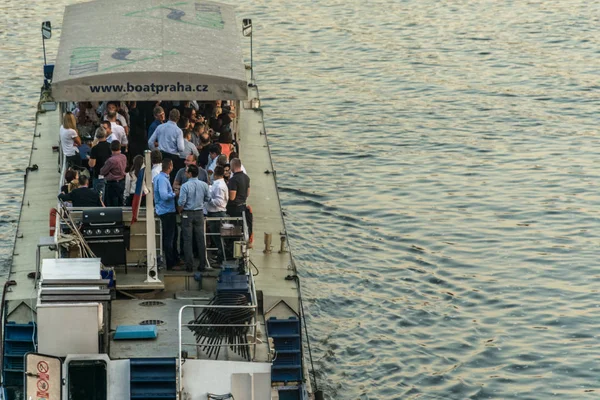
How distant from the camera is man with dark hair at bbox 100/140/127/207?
19.1 meters

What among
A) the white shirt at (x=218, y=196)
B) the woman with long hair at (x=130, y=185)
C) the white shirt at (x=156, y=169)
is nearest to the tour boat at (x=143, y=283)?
the white shirt at (x=218, y=196)

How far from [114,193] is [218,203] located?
7.66 feet

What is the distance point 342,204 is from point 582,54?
13.8m

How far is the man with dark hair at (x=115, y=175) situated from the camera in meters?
19.1

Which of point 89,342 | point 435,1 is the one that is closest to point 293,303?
point 89,342

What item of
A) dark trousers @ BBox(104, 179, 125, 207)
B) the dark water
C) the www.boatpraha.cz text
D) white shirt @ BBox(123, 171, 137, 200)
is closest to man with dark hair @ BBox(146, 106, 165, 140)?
dark trousers @ BBox(104, 179, 125, 207)

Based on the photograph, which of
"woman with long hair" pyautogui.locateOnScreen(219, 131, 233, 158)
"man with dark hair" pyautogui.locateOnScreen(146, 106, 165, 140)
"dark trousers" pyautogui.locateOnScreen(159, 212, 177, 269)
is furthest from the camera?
"man with dark hair" pyautogui.locateOnScreen(146, 106, 165, 140)

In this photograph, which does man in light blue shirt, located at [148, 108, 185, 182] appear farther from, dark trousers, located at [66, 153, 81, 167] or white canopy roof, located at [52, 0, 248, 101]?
dark trousers, located at [66, 153, 81, 167]

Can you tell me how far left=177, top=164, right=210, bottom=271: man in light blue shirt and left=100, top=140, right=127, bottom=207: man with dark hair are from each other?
2.06 meters

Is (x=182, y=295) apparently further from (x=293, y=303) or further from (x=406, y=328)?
(x=406, y=328)

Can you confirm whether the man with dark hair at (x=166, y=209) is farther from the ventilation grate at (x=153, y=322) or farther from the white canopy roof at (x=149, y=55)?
the ventilation grate at (x=153, y=322)

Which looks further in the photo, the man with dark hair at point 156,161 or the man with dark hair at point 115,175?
the man with dark hair at point 115,175

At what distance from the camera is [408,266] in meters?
24.1

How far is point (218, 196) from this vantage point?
17.6 meters
